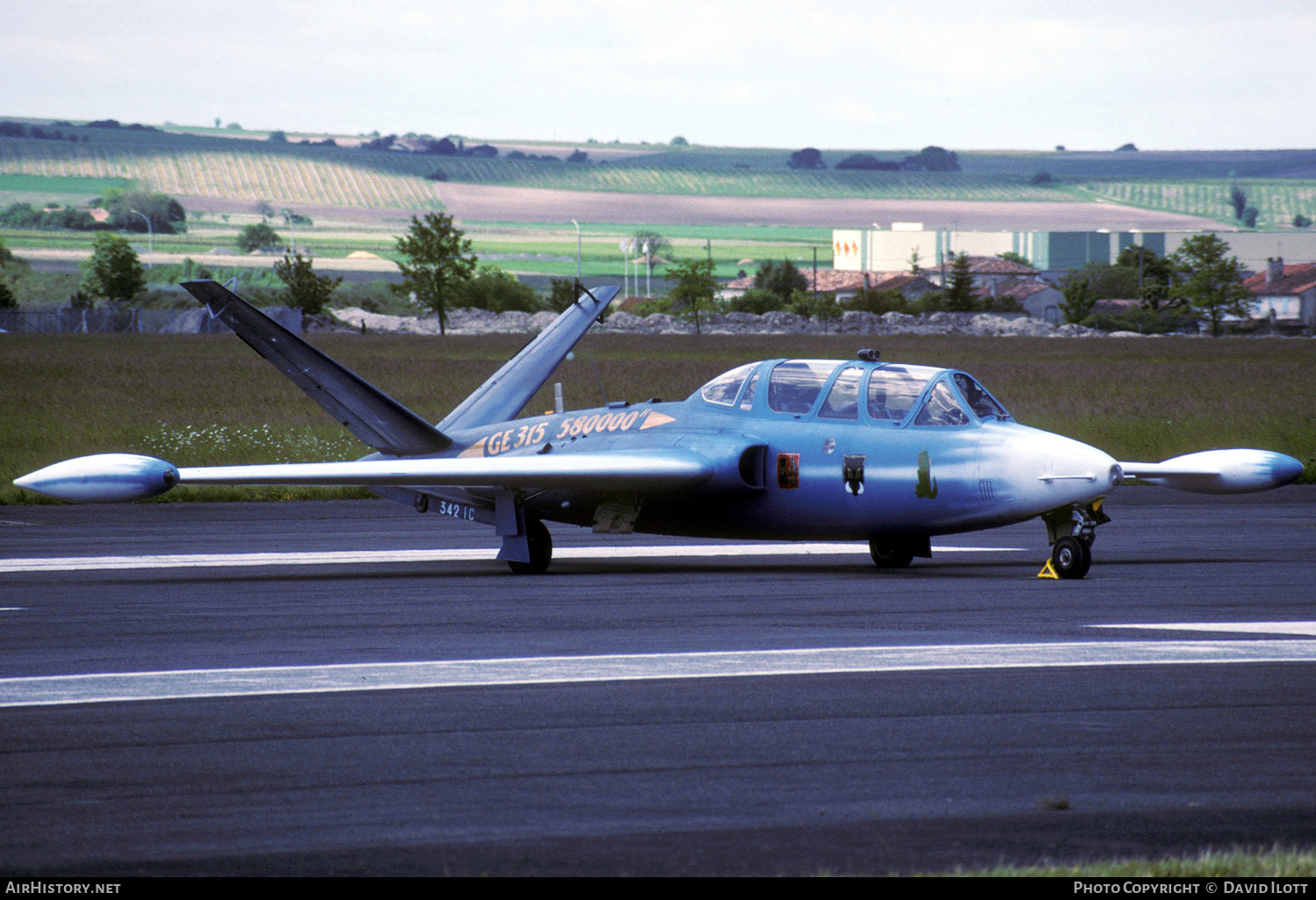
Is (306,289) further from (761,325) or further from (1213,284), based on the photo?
(1213,284)

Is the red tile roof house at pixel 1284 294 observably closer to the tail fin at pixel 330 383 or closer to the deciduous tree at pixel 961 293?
the deciduous tree at pixel 961 293

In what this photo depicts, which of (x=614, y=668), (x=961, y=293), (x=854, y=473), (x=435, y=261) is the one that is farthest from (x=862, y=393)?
(x=961, y=293)

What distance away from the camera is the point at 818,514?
634 inches

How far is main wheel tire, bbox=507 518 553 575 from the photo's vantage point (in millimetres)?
17219

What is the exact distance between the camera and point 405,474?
16.2 meters

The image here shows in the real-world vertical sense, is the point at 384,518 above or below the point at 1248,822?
below

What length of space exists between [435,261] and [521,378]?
4888 inches

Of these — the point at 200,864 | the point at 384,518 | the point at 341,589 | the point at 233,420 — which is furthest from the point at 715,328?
the point at 200,864

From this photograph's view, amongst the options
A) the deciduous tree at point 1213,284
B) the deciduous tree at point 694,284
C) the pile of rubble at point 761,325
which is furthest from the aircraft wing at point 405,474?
the deciduous tree at point 694,284

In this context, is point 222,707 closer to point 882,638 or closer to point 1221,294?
point 882,638

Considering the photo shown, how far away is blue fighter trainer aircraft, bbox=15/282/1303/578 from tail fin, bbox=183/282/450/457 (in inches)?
0.8

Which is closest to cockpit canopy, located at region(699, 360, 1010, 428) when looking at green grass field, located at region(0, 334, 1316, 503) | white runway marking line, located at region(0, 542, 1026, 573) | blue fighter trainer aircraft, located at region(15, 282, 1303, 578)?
blue fighter trainer aircraft, located at region(15, 282, 1303, 578)

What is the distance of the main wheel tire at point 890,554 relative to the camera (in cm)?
1672
